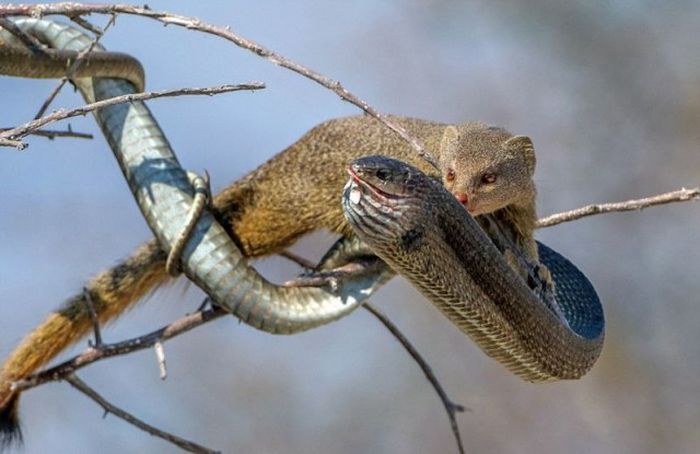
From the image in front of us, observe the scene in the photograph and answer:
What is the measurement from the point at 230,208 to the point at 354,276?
2.47 ft

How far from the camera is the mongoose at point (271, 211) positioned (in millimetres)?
4324

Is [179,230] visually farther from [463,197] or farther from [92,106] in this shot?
[92,106]

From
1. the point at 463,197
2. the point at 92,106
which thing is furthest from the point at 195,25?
the point at 463,197

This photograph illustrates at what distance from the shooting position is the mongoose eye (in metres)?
3.65

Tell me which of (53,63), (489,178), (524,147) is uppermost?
(53,63)

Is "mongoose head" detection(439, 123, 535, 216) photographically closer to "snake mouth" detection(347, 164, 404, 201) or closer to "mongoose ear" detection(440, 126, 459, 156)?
"mongoose ear" detection(440, 126, 459, 156)

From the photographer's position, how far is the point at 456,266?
2203 millimetres

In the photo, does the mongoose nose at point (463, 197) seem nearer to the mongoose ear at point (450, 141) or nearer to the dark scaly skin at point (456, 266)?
the mongoose ear at point (450, 141)

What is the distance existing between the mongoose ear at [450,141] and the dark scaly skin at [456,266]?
1.03 metres

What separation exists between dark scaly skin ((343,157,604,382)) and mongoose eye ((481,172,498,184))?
839mm

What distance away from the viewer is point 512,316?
2.48 metres

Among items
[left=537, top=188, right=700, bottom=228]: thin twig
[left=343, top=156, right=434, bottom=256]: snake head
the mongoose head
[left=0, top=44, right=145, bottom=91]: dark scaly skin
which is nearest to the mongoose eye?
the mongoose head

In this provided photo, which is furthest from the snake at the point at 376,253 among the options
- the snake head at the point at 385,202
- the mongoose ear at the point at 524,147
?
the mongoose ear at the point at 524,147

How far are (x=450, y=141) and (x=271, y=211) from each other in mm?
1009
